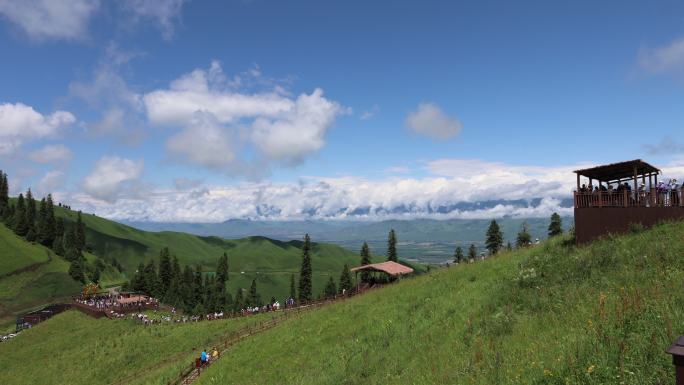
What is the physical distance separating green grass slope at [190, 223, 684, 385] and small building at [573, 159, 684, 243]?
1.59 m

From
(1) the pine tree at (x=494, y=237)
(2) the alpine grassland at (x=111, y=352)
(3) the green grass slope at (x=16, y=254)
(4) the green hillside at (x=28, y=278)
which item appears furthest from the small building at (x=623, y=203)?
(3) the green grass slope at (x=16, y=254)

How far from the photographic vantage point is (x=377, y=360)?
19.7m

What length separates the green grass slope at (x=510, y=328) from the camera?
11383 millimetres

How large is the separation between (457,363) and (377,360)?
5.36 m

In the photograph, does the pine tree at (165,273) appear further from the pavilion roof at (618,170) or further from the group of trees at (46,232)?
the pavilion roof at (618,170)

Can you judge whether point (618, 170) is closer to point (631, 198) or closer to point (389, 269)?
point (631, 198)

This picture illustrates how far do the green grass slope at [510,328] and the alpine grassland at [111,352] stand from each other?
10.2 meters

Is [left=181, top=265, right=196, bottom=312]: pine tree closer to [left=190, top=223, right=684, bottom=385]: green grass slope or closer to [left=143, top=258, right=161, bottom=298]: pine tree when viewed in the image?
[left=143, top=258, right=161, bottom=298]: pine tree

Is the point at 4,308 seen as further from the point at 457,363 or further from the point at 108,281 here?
the point at 457,363

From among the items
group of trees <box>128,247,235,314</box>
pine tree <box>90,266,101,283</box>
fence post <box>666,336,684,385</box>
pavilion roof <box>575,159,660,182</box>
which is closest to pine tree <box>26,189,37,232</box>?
pine tree <box>90,266,101,283</box>

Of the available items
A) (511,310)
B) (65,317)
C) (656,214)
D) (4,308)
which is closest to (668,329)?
(511,310)

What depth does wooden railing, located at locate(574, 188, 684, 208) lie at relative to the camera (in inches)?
1008

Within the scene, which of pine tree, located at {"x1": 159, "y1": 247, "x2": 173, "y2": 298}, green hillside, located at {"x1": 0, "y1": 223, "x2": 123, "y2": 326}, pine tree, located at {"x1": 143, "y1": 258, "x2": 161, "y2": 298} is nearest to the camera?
green hillside, located at {"x1": 0, "y1": 223, "x2": 123, "y2": 326}

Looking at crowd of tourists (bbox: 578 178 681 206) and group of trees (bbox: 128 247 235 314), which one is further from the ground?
crowd of tourists (bbox: 578 178 681 206)
